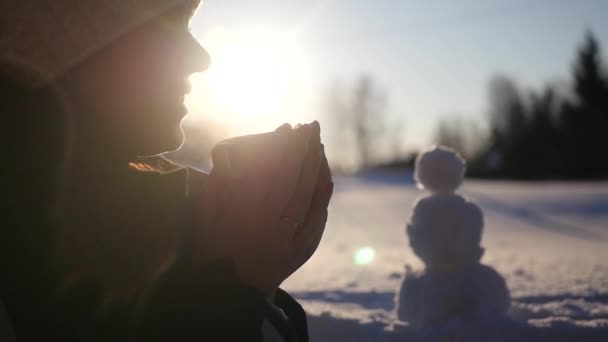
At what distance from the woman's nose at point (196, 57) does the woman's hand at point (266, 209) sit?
301 millimetres

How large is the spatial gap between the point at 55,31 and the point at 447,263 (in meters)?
1.68

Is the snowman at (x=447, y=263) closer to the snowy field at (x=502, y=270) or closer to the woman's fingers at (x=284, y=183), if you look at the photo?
the snowy field at (x=502, y=270)

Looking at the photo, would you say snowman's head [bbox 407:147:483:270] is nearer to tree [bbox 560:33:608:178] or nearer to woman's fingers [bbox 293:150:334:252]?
woman's fingers [bbox 293:150:334:252]

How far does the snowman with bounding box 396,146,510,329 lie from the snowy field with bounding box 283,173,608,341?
4.7 inches

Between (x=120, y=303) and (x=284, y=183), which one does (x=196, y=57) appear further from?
(x=120, y=303)

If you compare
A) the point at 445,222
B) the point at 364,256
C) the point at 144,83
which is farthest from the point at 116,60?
the point at 364,256

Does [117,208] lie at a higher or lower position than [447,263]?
higher

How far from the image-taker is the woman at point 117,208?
2.71 feet

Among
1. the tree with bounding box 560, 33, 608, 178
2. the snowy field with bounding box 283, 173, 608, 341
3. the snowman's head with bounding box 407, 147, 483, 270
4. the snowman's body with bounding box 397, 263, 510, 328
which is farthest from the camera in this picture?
the tree with bounding box 560, 33, 608, 178

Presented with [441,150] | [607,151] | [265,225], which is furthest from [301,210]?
[607,151]

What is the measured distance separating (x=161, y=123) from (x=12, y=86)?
0.90 ft

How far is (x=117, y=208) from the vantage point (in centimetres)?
92

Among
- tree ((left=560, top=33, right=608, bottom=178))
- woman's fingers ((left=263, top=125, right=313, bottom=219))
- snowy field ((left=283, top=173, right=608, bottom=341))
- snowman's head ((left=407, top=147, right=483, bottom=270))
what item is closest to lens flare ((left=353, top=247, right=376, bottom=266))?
snowy field ((left=283, top=173, right=608, bottom=341))

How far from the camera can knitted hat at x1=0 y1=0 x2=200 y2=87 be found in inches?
34.3
